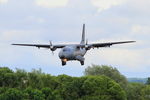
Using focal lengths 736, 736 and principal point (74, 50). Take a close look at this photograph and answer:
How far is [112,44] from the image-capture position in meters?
141

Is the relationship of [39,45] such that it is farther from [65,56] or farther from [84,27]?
[84,27]

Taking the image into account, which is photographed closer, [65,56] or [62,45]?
[65,56]

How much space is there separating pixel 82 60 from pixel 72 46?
3734 mm

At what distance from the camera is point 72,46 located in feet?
447

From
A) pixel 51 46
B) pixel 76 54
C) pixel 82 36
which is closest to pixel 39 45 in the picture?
pixel 51 46

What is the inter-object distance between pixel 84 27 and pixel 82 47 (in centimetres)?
3745

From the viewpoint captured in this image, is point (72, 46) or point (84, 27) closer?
point (72, 46)

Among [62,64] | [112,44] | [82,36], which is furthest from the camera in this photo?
[82,36]

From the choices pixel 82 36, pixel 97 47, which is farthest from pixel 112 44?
pixel 82 36

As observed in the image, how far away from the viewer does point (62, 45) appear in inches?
5645

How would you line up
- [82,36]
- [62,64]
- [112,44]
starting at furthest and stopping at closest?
[82,36] → [112,44] → [62,64]

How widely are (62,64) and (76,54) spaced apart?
16.8 ft

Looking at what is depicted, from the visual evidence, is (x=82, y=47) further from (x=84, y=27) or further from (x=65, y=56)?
(x=84, y=27)

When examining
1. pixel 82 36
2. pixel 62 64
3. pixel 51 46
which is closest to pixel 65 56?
pixel 62 64
